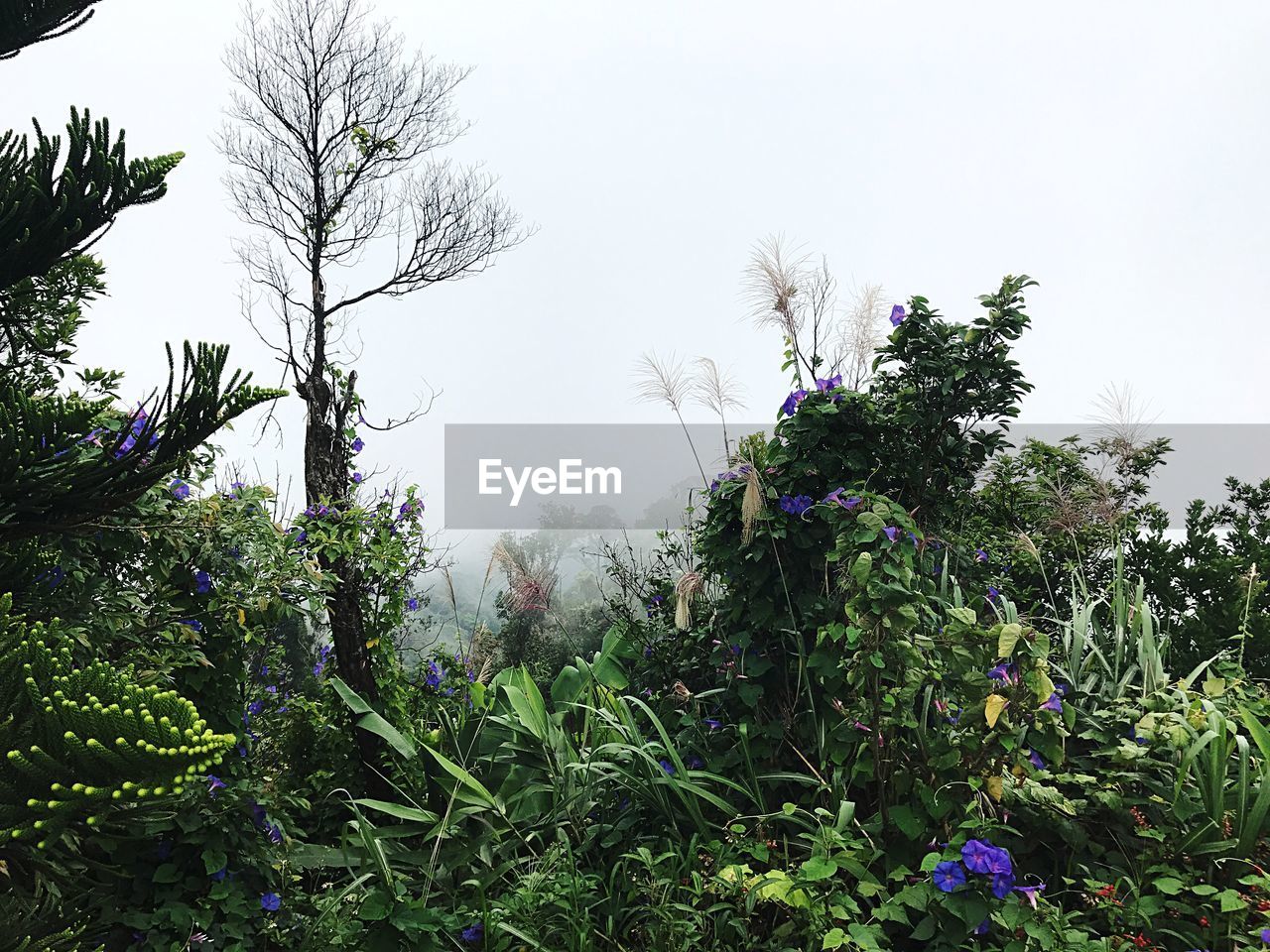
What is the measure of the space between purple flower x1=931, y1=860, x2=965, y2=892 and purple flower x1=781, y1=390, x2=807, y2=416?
1811 mm

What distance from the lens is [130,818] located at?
1671 mm

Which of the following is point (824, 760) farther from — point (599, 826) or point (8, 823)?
point (8, 823)

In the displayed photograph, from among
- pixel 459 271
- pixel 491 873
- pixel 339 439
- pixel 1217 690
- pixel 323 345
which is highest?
pixel 459 271

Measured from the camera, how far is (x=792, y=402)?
11.5ft

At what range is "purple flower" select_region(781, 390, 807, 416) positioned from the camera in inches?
138

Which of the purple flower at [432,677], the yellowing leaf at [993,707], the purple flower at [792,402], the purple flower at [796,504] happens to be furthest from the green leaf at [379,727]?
the yellowing leaf at [993,707]

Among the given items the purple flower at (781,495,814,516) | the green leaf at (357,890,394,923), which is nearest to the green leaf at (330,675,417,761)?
the green leaf at (357,890,394,923)

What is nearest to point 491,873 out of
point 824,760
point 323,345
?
point 824,760

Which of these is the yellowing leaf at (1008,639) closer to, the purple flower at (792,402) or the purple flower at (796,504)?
the purple flower at (796,504)

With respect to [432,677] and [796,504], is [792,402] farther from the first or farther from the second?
[432,677]

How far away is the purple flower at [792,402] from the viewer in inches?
138

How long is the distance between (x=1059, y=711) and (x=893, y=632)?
2.00 ft

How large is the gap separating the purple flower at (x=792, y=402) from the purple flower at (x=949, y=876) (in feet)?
5.94

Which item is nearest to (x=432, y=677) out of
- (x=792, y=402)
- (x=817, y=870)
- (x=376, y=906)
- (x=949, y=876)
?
(x=376, y=906)
